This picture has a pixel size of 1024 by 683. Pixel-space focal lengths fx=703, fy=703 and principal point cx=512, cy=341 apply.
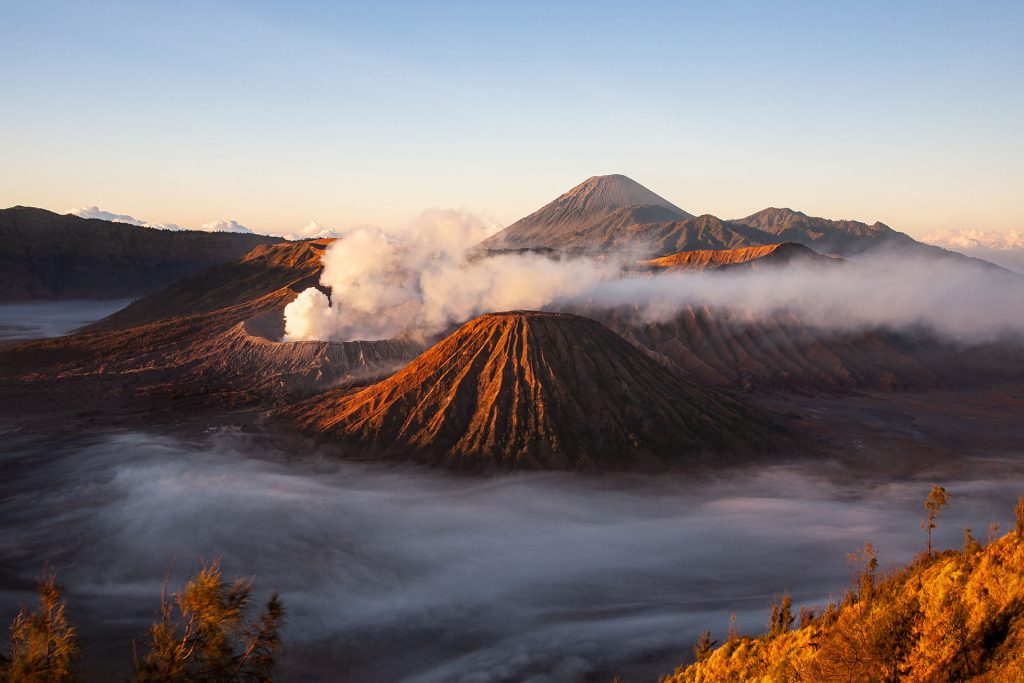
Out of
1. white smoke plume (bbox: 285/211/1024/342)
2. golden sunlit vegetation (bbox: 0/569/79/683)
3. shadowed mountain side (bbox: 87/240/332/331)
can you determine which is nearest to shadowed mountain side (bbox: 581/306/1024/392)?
white smoke plume (bbox: 285/211/1024/342)

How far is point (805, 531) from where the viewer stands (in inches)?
1950

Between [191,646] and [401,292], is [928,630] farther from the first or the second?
[401,292]

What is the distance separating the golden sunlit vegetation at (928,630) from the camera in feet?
52.4

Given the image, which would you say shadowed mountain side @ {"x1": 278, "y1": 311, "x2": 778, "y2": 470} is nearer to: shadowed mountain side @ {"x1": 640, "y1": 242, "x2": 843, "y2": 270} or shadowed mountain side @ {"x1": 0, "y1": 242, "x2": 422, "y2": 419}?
shadowed mountain side @ {"x1": 0, "y1": 242, "x2": 422, "y2": 419}

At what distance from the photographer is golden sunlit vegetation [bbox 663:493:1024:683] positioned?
15977 millimetres

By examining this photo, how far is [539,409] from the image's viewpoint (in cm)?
6619

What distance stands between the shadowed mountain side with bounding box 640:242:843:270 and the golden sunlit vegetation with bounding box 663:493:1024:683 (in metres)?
119

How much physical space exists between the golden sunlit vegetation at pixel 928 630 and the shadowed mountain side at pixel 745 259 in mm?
119199

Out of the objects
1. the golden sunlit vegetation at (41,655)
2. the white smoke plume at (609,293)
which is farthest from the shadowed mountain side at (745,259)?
the golden sunlit vegetation at (41,655)

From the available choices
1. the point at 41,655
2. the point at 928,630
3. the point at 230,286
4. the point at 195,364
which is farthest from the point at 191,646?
the point at 230,286

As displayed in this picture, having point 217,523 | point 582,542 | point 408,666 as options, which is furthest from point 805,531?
point 217,523

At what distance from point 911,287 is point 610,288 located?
63.6 meters

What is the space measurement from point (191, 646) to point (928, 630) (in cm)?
1758

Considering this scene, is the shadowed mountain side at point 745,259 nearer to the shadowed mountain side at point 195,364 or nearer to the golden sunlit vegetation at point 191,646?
the shadowed mountain side at point 195,364
